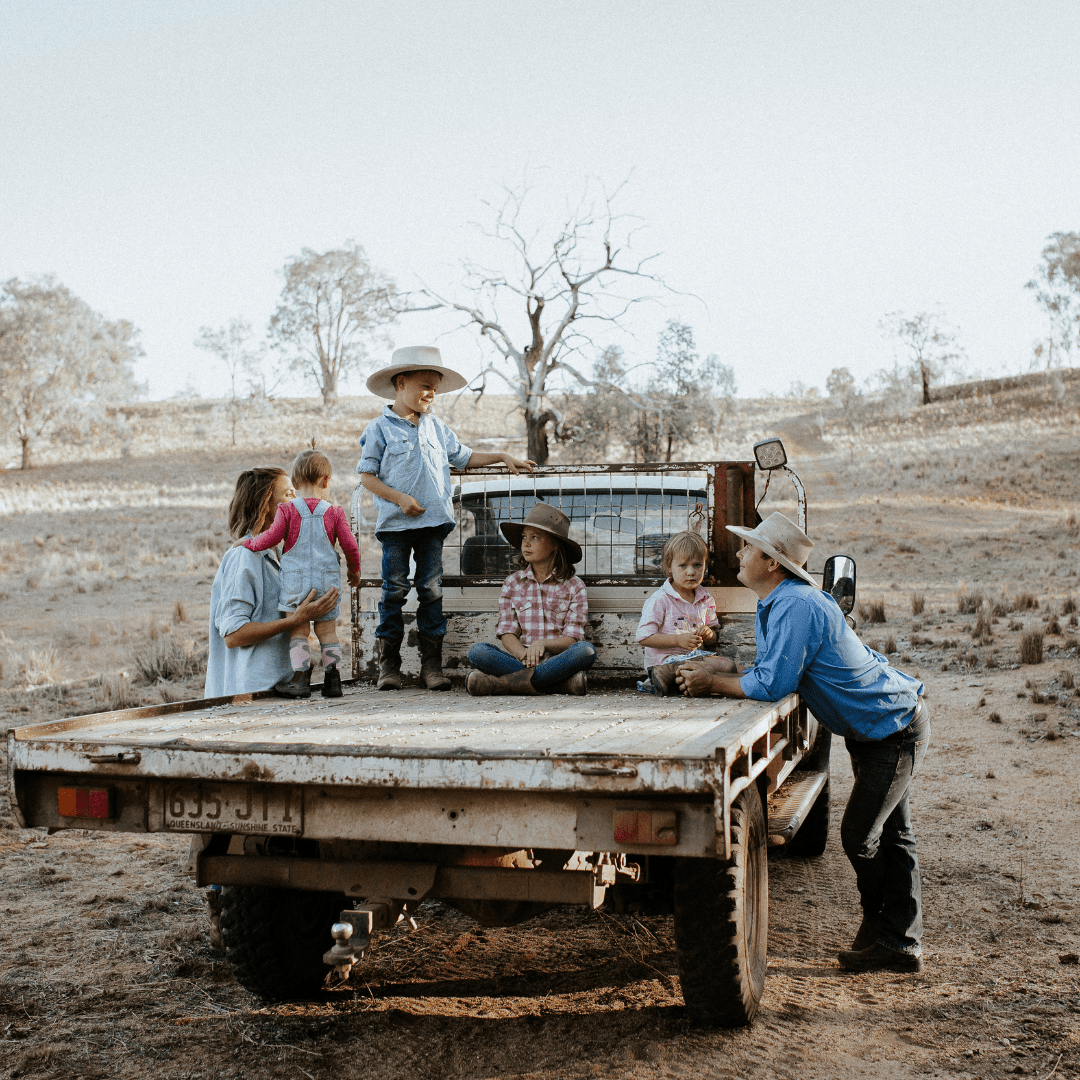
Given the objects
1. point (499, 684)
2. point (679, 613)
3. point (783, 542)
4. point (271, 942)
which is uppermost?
point (783, 542)

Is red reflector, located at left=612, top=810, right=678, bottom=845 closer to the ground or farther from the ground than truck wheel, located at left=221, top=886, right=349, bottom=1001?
farther from the ground

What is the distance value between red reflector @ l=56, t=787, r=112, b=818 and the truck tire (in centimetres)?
175

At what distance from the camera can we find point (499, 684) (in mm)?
4867

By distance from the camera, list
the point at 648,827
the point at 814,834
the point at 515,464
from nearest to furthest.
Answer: the point at 648,827, the point at 515,464, the point at 814,834

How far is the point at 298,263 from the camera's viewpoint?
5978cm

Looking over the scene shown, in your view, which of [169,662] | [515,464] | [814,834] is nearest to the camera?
[515,464]

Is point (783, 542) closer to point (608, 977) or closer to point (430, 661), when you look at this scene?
point (608, 977)

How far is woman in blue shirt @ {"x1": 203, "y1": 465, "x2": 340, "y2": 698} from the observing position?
4656mm

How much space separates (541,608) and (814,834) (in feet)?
7.09

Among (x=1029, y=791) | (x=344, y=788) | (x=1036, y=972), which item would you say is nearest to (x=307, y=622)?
(x=344, y=788)

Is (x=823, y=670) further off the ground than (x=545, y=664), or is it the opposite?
(x=823, y=670)

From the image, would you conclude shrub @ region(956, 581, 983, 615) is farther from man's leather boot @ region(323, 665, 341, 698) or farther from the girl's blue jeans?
man's leather boot @ region(323, 665, 341, 698)

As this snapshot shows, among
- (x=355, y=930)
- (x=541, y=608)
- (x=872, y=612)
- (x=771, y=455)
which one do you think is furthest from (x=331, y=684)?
(x=872, y=612)

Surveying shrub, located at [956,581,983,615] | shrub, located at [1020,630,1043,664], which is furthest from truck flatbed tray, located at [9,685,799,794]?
shrub, located at [956,581,983,615]
